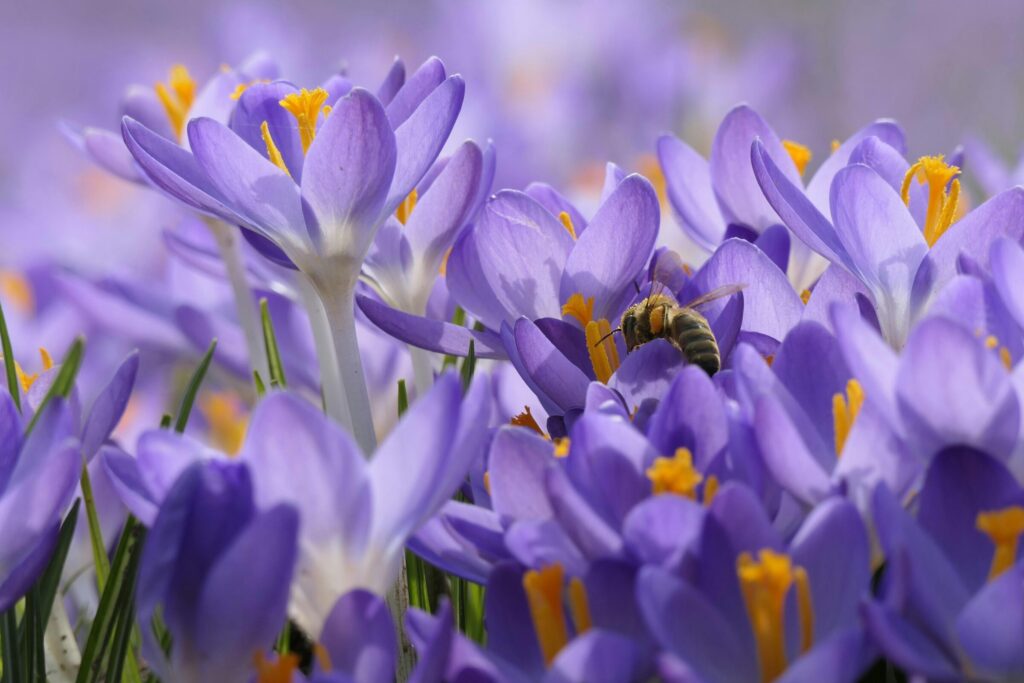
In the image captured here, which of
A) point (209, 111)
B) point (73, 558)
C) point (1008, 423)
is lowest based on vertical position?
point (73, 558)

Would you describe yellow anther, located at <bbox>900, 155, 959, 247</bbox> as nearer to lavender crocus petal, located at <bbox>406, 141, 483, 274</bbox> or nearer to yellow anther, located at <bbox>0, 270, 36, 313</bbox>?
lavender crocus petal, located at <bbox>406, 141, 483, 274</bbox>

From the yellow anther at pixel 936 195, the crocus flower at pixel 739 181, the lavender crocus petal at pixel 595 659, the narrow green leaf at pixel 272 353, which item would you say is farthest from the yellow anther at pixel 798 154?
the lavender crocus petal at pixel 595 659

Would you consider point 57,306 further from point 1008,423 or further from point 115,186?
point 115,186

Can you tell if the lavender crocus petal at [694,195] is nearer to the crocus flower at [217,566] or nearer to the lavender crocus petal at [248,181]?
the lavender crocus petal at [248,181]

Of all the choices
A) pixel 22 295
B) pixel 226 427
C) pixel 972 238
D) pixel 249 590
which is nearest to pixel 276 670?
pixel 249 590

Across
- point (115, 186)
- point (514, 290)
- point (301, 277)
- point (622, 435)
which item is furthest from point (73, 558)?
point (115, 186)
